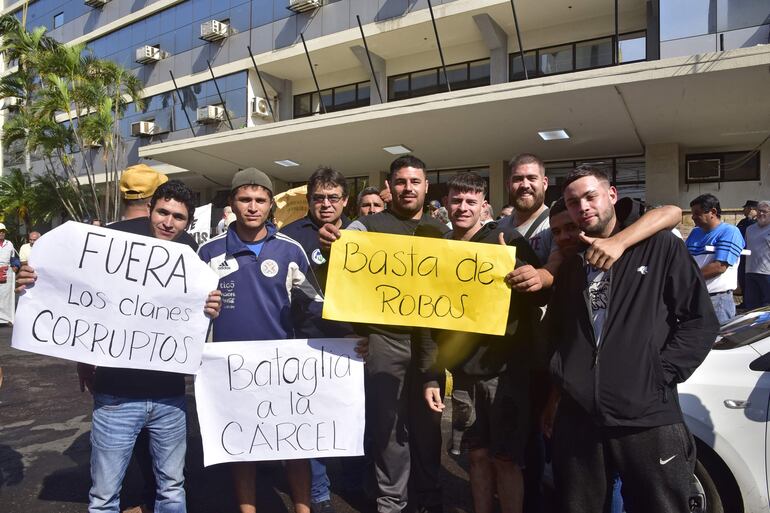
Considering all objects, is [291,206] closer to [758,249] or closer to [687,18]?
[758,249]

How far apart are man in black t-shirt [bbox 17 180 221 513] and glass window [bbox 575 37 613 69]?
14.0 m

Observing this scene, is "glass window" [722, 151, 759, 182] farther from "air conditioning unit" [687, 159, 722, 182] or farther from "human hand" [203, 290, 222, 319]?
"human hand" [203, 290, 222, 319]

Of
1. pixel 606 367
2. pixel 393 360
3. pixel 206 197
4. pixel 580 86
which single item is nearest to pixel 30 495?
pixel 393 360

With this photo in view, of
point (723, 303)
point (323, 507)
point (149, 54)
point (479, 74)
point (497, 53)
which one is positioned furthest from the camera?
point (149, 54)

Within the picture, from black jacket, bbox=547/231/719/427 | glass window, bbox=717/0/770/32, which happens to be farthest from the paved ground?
glass window, bbox=717/0/770/32

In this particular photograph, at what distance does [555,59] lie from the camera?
14539 mm

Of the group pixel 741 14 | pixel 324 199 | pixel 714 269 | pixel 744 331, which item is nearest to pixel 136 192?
pixel 324 199

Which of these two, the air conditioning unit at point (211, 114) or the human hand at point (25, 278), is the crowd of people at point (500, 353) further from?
the air conditioning unit at point (211, 114)

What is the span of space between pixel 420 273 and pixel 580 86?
828cm

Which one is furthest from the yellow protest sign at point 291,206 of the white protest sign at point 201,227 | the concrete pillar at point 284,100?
the concrete pillar at point 284,100

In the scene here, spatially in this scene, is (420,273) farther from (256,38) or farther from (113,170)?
(113,170)

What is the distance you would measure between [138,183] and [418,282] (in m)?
1.79

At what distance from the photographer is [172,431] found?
8.53ft

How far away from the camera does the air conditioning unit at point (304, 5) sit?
1684 centimetres
